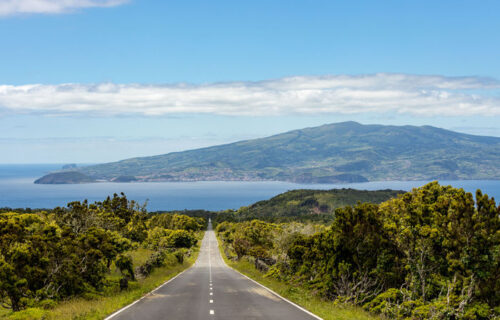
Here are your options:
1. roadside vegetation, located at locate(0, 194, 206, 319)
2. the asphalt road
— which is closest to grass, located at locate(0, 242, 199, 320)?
roadside vegetation, located at locate(0, 194, 206, 319)

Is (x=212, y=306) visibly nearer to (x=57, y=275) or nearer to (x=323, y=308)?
(x=323, y=308)

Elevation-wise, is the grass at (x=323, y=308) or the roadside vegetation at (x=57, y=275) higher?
the roadside vegetation at (x=57, y=275)

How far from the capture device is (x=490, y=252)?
22.4m

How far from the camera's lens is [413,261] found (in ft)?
81.3

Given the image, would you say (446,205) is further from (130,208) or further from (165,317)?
(130,208)

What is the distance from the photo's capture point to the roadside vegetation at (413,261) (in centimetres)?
2217

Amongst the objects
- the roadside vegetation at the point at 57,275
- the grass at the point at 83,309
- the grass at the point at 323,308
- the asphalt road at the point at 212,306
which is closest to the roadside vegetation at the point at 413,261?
the grass at the point at 323,308

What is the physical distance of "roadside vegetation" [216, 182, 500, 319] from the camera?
22.2 metres

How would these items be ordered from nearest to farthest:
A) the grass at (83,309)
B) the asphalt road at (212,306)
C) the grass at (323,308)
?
the grass at (83,309) → the asphalt road at (212,306) → the grass at (323,308)

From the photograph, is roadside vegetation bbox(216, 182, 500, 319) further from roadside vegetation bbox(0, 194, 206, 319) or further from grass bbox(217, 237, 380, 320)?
roadside vegetation bbox(0, 194, 206, 319)

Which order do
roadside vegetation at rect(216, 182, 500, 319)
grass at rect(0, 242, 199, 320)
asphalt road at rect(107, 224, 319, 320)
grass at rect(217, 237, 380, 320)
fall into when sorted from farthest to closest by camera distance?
roadside vegetation at rect(216, 182, 500, 319) < grass at rect(217, 237, 380, 320) < asphalt road at rect(107, 224, 319, 320) < grass at rect(0, 242, 199, 320)

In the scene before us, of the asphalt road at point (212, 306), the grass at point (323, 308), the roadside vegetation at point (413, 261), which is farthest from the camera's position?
the roadside vegetation at point (413, 261)

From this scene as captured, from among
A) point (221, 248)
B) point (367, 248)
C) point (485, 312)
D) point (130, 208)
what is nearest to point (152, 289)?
point (367, 248)

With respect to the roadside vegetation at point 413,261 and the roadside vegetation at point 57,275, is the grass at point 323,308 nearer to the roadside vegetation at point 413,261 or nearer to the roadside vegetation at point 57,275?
the roadside vegetation at point 413,261
